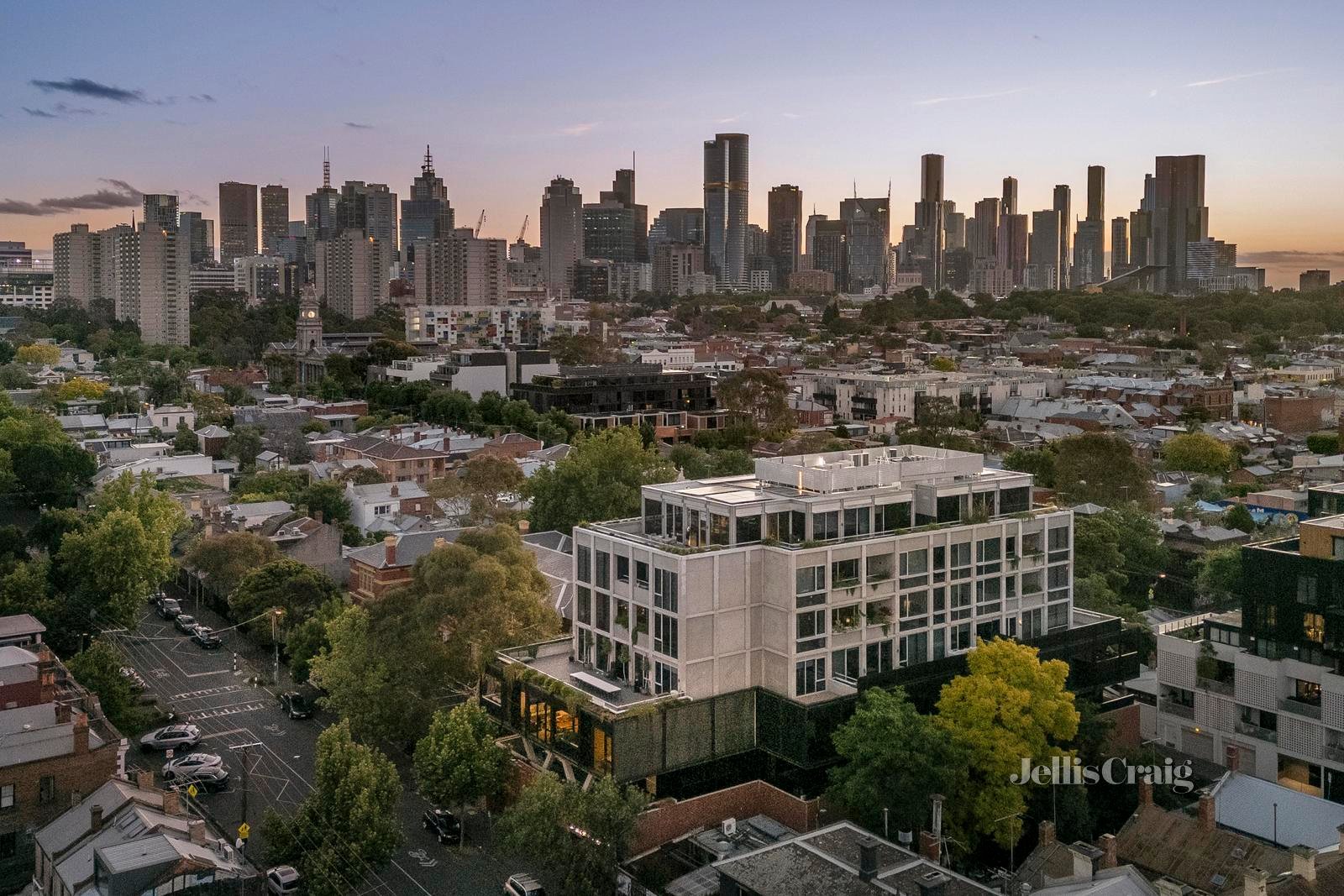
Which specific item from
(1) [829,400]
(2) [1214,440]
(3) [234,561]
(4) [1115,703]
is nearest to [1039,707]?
(4) [1115,703]

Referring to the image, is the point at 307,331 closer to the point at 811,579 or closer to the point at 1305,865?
the point at 811,579

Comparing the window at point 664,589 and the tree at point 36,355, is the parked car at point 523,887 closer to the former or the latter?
the window at point 664,589

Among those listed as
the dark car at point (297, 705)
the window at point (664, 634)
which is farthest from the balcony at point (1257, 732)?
the dark car at point (297, 705)

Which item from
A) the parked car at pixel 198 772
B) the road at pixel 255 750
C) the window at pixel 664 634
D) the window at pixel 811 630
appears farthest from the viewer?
the parked car at pixel 198 772

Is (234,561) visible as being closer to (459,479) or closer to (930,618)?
(459,479)

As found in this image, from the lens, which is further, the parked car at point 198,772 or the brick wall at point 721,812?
the parked car at point 198,772
